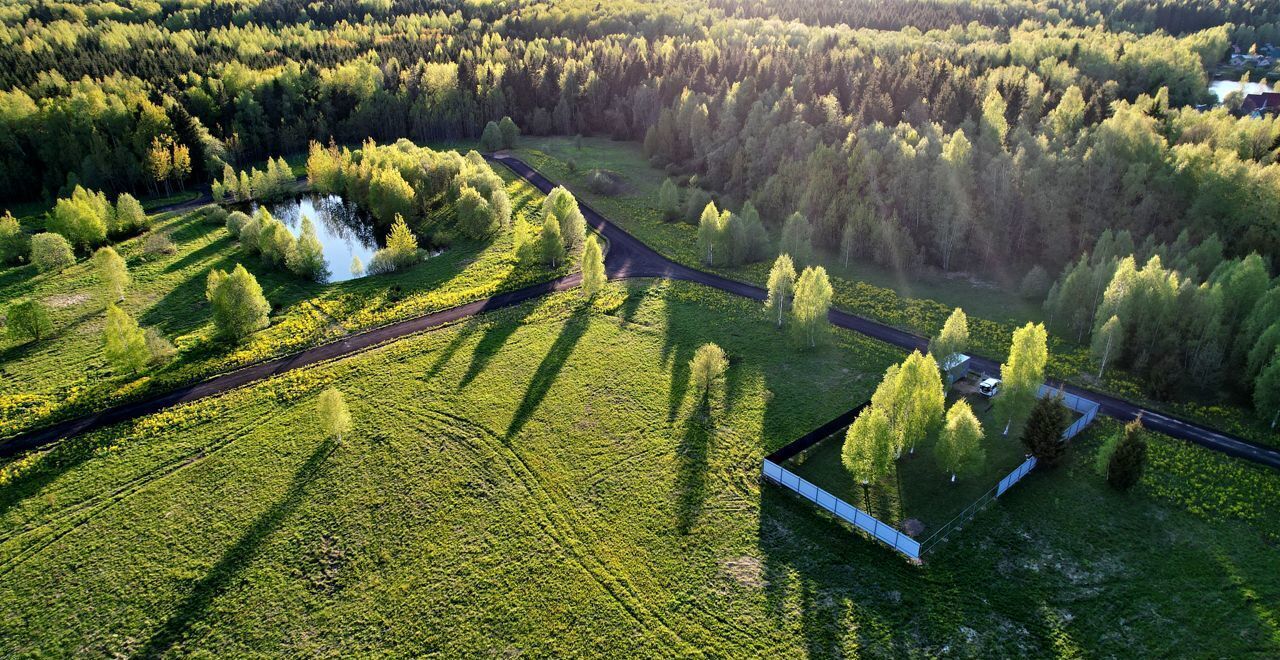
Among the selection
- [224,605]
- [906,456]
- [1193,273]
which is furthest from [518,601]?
[1193,273]

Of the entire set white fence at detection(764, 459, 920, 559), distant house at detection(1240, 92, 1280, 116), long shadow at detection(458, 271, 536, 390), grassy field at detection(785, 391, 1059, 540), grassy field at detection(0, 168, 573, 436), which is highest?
distant house at detection(1240, 92, 1280, 116)

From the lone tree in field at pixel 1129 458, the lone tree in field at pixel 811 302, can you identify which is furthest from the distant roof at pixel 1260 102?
the lone tree in field at pixel 1129 458

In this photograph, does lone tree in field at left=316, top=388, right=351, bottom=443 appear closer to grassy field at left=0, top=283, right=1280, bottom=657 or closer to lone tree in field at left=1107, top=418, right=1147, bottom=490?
grassy field at left=0, top=283, right=1280, bottom=657

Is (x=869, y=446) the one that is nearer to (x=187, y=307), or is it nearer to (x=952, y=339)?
(x=952, y=339)

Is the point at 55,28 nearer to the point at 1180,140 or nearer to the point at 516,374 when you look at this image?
the point at 516,374

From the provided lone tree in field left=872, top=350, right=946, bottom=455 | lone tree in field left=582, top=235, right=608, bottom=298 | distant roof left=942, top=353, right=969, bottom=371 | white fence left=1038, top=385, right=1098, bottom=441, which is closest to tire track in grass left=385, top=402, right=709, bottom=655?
lone tree in field left=872, top=350, right=946, bottom=455

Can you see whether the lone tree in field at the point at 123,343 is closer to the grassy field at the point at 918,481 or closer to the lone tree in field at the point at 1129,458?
the grassy field at the point at 918,481

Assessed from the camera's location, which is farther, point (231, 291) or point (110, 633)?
point (231, 291)
